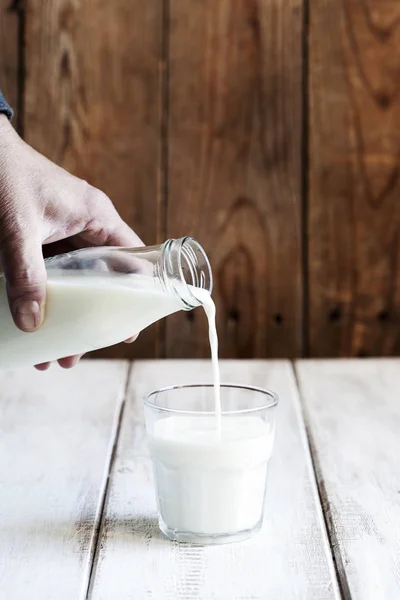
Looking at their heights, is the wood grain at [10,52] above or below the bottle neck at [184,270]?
above

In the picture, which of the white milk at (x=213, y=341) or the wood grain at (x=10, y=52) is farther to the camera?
the wood grain at (x=10, y=52)

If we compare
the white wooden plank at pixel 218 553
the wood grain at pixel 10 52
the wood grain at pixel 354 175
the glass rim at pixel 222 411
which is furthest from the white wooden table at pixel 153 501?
the wood grain at pixel 10 52

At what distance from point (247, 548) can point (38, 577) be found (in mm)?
183

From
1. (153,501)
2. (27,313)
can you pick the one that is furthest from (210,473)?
(27,313)

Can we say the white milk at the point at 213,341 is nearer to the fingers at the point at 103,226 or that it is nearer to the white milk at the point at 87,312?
the white milk at the point at 87,312

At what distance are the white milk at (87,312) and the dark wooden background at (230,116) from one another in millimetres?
984

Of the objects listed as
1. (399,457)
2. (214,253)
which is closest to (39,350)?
(399,457)

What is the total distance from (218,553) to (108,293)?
10.9 inches

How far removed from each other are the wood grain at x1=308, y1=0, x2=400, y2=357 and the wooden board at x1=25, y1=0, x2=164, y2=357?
35cm

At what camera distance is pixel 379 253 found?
192 cm

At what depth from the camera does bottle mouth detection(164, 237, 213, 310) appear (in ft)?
2.76

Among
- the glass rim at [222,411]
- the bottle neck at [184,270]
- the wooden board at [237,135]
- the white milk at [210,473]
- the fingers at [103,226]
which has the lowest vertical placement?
the white milk at [210,473]

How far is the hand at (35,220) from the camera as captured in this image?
0.85m

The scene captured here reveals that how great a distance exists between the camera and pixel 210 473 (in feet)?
2.59
